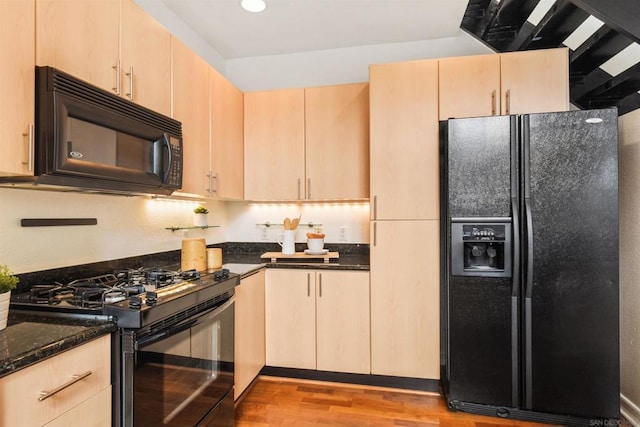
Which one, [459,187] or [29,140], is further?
[459,187]

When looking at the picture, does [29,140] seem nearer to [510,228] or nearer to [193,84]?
[193,84]

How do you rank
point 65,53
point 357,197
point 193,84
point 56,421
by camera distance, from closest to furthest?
point 56,421
point 65,53
point 193,84
point 357,197

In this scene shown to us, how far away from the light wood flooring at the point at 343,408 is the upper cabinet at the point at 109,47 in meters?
1.95

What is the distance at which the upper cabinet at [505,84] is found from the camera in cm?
225

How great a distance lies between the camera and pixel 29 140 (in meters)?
1.17

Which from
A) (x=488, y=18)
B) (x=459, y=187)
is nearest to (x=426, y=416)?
(x=459, y=187)

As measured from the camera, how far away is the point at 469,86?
2.36 m

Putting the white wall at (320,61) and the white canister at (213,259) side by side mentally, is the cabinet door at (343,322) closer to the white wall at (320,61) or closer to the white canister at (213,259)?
the white canister at (213,259)

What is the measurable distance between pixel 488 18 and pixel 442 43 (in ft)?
1.32

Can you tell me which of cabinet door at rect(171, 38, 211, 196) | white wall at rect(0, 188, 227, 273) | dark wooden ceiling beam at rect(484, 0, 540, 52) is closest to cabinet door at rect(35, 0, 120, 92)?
cabinet door at rect(171, 38, 211, 196)

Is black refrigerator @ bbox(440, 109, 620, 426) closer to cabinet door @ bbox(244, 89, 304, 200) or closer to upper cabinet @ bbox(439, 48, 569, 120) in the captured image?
upper cabinet @ bbox(439, 48, 569, 120)

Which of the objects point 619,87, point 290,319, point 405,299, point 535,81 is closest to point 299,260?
point 290,319

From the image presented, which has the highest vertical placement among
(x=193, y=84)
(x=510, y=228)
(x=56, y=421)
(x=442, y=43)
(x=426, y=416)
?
(x=442, y=43)

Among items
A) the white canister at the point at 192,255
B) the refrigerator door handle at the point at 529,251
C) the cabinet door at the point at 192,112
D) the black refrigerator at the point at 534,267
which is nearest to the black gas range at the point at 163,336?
the white canister at the point at 192,255
